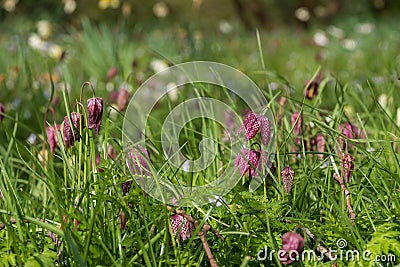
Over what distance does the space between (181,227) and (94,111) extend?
0.31m

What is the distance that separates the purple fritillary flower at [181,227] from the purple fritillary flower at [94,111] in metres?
0.25

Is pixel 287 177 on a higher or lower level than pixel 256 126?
lower

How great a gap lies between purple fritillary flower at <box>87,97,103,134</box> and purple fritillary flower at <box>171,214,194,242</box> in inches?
10.0

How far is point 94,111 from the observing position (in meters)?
1.27

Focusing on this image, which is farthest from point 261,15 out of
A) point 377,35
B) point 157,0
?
point 377,35

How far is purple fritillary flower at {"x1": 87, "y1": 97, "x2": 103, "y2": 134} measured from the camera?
1.27m

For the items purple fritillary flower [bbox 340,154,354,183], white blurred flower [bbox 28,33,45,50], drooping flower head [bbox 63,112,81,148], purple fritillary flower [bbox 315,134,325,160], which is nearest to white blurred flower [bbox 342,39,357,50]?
white blurred flower [bbox 28,33,45,50]

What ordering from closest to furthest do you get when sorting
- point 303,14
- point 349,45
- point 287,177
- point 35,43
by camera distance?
point 287,177
point 35,43
point 349,45
point 303,14

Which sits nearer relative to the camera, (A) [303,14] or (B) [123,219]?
(B) [123,219]

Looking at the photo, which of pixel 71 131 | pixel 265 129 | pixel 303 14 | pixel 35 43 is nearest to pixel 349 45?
pixel 303 14

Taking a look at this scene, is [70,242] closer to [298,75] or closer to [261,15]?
[298,75]

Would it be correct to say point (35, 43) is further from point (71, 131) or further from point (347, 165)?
point (347, 165)

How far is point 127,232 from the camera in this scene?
131cm

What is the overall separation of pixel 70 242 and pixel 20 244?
18 centimetres
